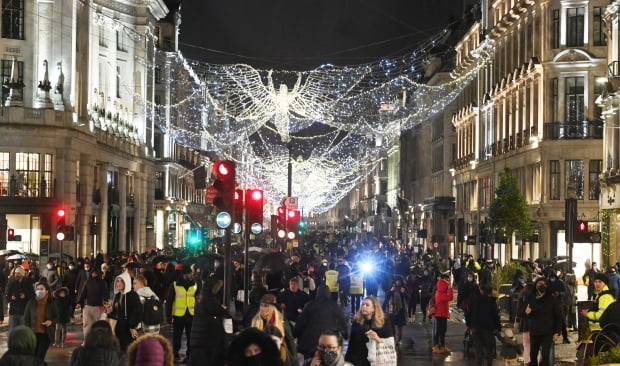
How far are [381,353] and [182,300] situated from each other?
27.0ft

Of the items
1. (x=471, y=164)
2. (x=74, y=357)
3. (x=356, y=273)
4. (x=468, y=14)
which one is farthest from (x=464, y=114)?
(x=74, y=357)

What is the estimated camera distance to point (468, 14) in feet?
283

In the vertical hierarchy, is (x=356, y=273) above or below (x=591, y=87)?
below

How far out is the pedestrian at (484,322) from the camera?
767 inches

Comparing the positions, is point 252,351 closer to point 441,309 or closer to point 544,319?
point 544,319

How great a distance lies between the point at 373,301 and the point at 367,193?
169 metres

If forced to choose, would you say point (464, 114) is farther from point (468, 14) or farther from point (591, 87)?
point (591, 87)

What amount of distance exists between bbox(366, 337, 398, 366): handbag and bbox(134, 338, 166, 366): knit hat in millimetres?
3923

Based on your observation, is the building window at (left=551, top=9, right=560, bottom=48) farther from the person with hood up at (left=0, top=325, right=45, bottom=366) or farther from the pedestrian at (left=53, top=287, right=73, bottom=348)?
the person with hood up at (left=0, top=325, right=45, bottom=366)

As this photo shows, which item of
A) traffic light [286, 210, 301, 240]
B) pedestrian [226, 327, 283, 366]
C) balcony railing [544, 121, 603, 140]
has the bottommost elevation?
pedestrian [226, 327, 283, 366]

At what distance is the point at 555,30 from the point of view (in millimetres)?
52906

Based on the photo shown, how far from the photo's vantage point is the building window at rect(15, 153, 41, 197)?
5341 centimetres

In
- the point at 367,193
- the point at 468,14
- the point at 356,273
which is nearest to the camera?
the point at 356,273

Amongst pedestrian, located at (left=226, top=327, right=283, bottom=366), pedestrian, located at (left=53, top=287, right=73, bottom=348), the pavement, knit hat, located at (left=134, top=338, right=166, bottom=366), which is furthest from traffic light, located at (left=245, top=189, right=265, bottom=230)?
pedestrian, located at (left=226, top=327, right=283, bottom=366)
